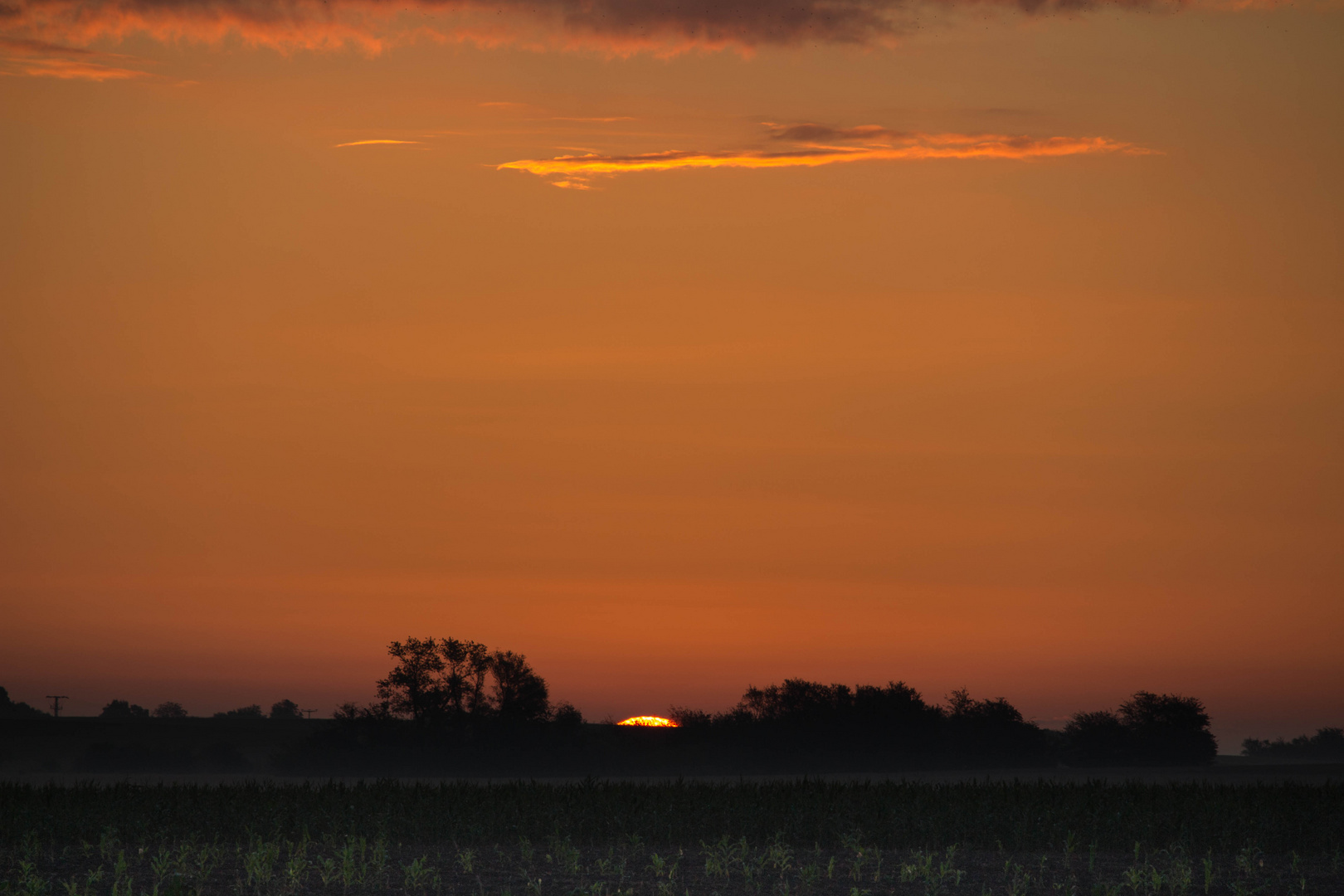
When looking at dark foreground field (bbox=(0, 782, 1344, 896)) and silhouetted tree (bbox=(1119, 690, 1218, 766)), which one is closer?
dark foreground field (bbox=(0, 782, 1344, 896))

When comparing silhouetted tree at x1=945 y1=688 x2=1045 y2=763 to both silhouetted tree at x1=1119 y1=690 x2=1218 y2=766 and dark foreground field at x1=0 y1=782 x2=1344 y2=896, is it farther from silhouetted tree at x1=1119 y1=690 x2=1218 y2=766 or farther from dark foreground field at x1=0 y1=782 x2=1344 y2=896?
dark foreground field at x1=0 y1=782 x2=1344 y2=896

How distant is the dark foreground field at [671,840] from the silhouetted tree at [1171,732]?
1658 inches

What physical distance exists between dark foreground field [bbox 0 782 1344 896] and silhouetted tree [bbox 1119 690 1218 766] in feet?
138

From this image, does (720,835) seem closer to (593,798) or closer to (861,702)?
(593,798)

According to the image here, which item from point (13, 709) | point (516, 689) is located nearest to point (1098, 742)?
point (516, 689)

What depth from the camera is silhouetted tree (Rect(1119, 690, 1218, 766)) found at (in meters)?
83.1

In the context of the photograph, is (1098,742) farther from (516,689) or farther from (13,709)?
(13,709)

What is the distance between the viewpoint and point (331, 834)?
3269 centimetres

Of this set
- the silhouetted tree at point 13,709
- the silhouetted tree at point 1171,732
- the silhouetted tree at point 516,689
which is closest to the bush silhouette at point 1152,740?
the silhouetted tree at point 1171,732

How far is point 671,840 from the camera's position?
110 ft

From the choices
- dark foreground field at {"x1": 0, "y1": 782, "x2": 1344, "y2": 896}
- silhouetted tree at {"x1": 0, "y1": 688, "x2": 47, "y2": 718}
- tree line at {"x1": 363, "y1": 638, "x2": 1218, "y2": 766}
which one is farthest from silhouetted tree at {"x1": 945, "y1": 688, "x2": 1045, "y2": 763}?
silhouetted tree at {"x1": 0, "y1": 688, "x2": 47, "y2": 718}

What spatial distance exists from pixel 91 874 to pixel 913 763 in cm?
6126

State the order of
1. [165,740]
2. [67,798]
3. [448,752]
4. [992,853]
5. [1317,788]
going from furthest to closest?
[165,740], [448,752], [1317,788], [67,798], [992,853]

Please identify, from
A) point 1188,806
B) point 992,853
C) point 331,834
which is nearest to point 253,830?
point 331,834
